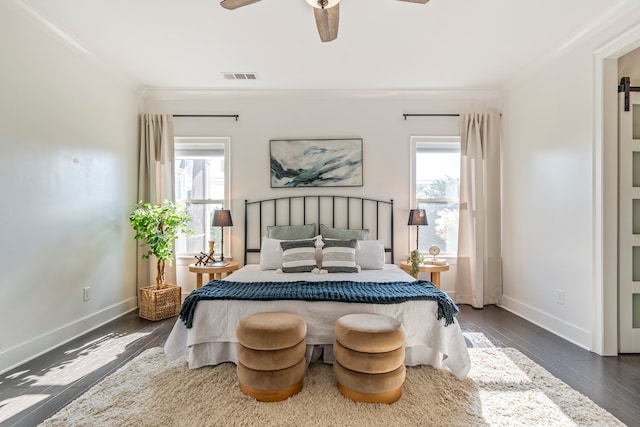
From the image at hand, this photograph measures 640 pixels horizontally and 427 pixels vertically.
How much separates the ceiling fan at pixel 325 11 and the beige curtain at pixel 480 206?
8.24 feet

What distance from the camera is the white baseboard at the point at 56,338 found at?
238 cm

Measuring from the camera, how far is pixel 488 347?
2.77 metres

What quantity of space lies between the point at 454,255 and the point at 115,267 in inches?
164

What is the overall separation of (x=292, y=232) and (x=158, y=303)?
169 centimetres

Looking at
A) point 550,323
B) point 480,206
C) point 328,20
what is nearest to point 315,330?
point 328,20

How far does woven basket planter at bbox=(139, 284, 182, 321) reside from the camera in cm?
350

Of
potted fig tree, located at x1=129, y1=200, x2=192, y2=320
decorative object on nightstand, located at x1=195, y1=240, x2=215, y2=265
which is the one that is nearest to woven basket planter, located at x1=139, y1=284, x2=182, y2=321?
potted fig tree, located at x1=129, y1=200, x2=192, y2=320

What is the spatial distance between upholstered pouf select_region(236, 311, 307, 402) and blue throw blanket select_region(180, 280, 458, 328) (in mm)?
370

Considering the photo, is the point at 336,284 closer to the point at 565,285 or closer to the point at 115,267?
the point at 565,285

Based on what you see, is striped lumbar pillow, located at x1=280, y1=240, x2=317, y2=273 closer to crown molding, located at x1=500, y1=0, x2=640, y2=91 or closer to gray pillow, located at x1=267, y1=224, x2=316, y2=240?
gray pillow, located at x1=267, y1=224, x2=316, y2=240

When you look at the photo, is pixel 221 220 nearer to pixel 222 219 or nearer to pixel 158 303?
pixel 222 219

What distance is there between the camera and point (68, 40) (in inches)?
114

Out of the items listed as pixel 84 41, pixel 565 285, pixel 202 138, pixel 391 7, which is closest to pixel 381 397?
pixel 565 285

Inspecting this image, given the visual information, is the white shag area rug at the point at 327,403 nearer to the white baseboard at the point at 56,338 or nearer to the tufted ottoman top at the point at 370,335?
the tufted ottoman top at the point at 370,335
